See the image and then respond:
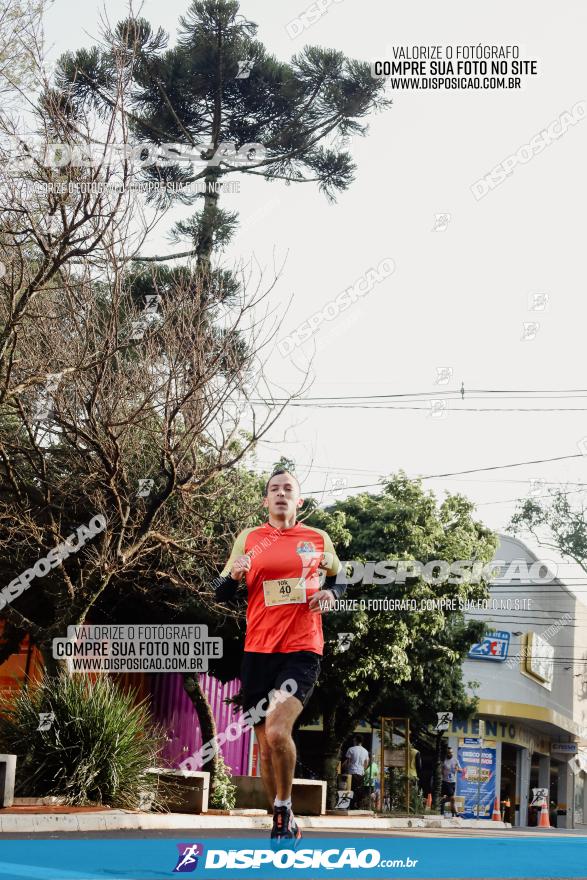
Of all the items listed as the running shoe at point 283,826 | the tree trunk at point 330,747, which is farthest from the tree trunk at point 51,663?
the tree trunk at point 330,747

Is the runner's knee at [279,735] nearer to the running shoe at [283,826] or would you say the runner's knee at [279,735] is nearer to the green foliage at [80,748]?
the running shoe at [283,826]

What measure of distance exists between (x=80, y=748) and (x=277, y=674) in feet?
23.2

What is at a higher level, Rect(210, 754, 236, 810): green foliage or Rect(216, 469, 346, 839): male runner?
Rect(216, 469, 346, 839): male runner

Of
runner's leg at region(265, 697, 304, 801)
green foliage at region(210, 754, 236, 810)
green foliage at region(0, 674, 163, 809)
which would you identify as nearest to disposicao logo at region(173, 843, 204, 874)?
runner's leg at region(265, 697, 304, 801)

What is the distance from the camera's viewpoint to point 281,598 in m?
5.53

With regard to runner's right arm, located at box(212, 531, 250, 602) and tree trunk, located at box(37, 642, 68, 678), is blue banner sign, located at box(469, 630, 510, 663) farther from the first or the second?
runner's right arm, located at box(212, 531, 250, 602)

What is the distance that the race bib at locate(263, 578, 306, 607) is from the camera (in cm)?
551

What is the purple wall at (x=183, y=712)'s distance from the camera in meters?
21.9

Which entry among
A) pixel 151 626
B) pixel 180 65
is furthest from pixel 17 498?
pixel 180 65

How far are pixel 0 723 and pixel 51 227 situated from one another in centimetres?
579

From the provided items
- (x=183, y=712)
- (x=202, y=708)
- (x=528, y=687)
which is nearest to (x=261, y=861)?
(x=202, y=708)

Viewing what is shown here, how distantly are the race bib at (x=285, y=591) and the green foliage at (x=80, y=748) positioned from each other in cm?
690

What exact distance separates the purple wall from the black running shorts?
16.0m

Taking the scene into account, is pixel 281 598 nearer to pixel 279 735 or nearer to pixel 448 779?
pixel 279 735
